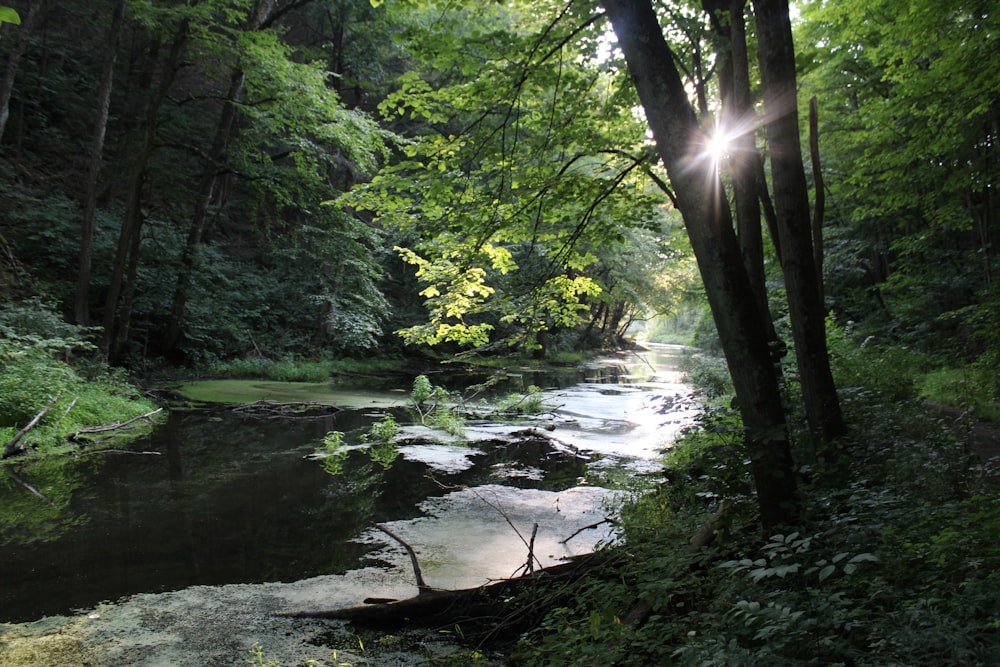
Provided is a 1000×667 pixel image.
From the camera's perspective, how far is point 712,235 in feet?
10.3

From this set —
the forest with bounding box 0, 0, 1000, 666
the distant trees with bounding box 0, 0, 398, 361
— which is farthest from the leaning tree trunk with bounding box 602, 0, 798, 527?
the distant trees with bounding box 0, 0, 398, 361

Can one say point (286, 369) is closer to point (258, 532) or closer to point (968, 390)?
point (258, 532)

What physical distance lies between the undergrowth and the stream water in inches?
42.9

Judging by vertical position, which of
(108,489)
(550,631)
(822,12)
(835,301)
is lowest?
(108,489)

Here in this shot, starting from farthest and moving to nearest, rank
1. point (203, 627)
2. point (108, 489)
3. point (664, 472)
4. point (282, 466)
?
1. point (282, 466)
2. point (664, 472)
3. point (108, 489)
4. point (203, 627)

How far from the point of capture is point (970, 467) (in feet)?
14.2

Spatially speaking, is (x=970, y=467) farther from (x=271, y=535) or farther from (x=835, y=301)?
(x=835, y=301)

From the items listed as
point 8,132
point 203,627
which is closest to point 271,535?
point 203,627

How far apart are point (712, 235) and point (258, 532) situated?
4.92 m

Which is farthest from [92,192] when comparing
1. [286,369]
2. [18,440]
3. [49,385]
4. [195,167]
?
[195,167]

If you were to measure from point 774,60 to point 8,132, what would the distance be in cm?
2097

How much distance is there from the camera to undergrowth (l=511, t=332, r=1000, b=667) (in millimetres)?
2090

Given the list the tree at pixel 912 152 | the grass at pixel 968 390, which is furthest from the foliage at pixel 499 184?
the grass at pixel 968 390

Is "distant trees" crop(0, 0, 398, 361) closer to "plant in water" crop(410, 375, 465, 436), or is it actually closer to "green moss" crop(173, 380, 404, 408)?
"green moss" crop(173, 380, 404, 408)
